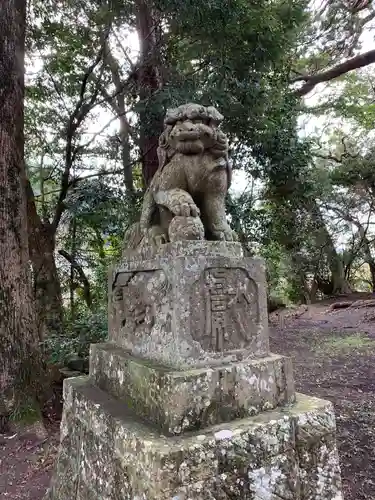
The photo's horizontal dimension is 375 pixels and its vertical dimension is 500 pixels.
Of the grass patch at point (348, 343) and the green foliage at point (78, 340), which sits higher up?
the green foliage at point (78, 340)

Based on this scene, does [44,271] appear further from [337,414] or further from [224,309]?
[224,309]

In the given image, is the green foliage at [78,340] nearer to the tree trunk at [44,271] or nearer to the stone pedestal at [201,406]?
the tree trunk at [44,271]

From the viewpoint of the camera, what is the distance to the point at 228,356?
5.98 ft

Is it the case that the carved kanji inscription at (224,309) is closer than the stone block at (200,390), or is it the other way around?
the stone block at (200,390)

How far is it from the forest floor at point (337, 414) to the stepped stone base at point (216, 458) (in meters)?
0.98

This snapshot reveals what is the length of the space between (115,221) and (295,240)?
6.63 meters

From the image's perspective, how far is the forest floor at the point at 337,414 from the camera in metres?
2.82

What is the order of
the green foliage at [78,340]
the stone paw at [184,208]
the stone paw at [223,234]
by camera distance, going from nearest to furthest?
the stone paw at [184,208] → the stone paw at [223,234] → the green foliage at [78,340]

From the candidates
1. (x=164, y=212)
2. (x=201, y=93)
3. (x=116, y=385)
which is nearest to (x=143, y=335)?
(x=116, y=385)

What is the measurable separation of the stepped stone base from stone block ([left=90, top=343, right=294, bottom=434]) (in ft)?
0.16

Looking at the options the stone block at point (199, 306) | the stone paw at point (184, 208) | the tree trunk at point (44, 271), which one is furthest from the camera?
the tree trunk at point (44, 271)

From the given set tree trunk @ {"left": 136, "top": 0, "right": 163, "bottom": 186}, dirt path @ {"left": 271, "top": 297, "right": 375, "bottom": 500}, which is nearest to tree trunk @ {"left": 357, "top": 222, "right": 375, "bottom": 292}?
dirt path @ {"left": 271, "top": 297, "right": 375, "bottom": 500}

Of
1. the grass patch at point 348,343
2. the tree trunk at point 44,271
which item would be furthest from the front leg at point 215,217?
the grass patch at point 348,343

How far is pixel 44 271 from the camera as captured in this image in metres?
6.14
